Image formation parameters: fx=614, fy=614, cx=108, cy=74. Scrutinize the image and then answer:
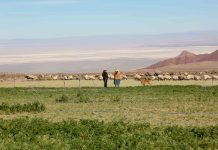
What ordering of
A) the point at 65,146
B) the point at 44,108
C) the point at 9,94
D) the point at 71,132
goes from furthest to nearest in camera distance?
1. the point at 9,94
2. the point at 44,108
3. the point at 71,132
4. the point at 65,146

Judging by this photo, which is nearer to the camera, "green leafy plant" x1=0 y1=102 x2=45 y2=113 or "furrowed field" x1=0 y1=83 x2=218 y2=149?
"furrowed field" x1=0 y1=83 x2=218 y2=149

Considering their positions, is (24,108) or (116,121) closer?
(116,121)

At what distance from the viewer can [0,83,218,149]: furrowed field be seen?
12.8 m

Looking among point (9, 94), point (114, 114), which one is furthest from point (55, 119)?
point (9, 94)

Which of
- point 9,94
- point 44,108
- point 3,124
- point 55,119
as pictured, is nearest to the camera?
point 3,124

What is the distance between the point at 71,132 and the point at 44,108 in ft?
27.5

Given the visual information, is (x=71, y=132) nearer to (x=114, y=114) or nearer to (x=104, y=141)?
(x=104, y=141)

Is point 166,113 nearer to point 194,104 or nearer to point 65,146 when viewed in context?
point 194,104

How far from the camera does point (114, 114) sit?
20.6m

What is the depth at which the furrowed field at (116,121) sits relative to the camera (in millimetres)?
12822

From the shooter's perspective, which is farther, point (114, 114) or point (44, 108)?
point (44, 108)

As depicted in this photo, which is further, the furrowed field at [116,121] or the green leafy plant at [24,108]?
the green leafy plant at [24,108]

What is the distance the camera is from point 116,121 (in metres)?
16.4

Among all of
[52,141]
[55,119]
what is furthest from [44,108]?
[52,141]
